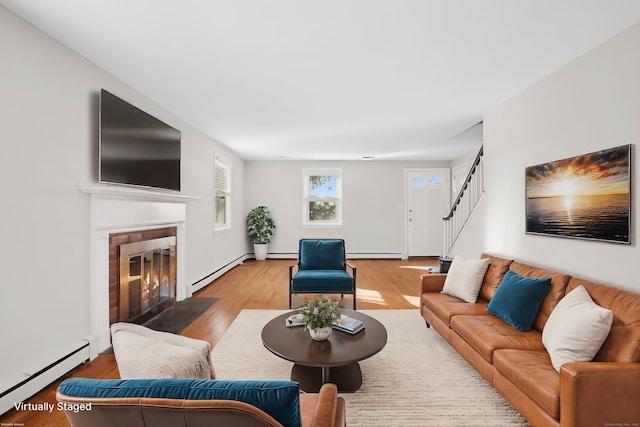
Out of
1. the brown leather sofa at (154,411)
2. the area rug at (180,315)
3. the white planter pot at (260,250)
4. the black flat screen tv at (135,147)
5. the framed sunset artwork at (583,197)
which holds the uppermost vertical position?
the black flat screen tv at (135,147)

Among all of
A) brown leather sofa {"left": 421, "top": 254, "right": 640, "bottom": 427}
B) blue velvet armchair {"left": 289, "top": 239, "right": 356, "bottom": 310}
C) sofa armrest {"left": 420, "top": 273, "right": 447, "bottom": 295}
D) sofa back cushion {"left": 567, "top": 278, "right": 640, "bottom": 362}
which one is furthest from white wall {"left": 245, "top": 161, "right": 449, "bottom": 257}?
sofa back cushion {"left": 567, "top": 278, "right": 640, "bottom": 362}

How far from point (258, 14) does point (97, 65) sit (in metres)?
1.82

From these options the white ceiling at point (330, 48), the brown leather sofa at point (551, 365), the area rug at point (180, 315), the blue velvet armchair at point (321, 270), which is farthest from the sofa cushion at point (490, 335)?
the area rug at point (180, 315)

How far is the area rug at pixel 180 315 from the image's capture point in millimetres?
3605

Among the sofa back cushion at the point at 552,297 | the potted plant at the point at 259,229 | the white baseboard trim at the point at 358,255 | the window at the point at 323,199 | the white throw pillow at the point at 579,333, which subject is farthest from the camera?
the window at the point at 323,199

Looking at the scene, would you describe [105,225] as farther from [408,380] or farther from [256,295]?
[408,380]

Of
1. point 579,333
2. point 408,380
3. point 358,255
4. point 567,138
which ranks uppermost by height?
point 567,138

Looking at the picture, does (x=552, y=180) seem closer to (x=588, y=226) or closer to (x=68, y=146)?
(x=588, y=226)

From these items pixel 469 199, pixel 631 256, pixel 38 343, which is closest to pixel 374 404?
pixel 631 256

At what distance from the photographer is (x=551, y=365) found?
1934 millimetres

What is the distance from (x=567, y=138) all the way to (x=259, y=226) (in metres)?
6.50

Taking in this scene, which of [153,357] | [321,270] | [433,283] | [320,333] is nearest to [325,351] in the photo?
[320,333]

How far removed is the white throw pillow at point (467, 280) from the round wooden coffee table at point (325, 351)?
42.5 inches

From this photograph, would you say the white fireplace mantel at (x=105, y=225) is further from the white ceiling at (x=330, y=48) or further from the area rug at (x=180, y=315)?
the white ceiling at (x=330, y=48)
